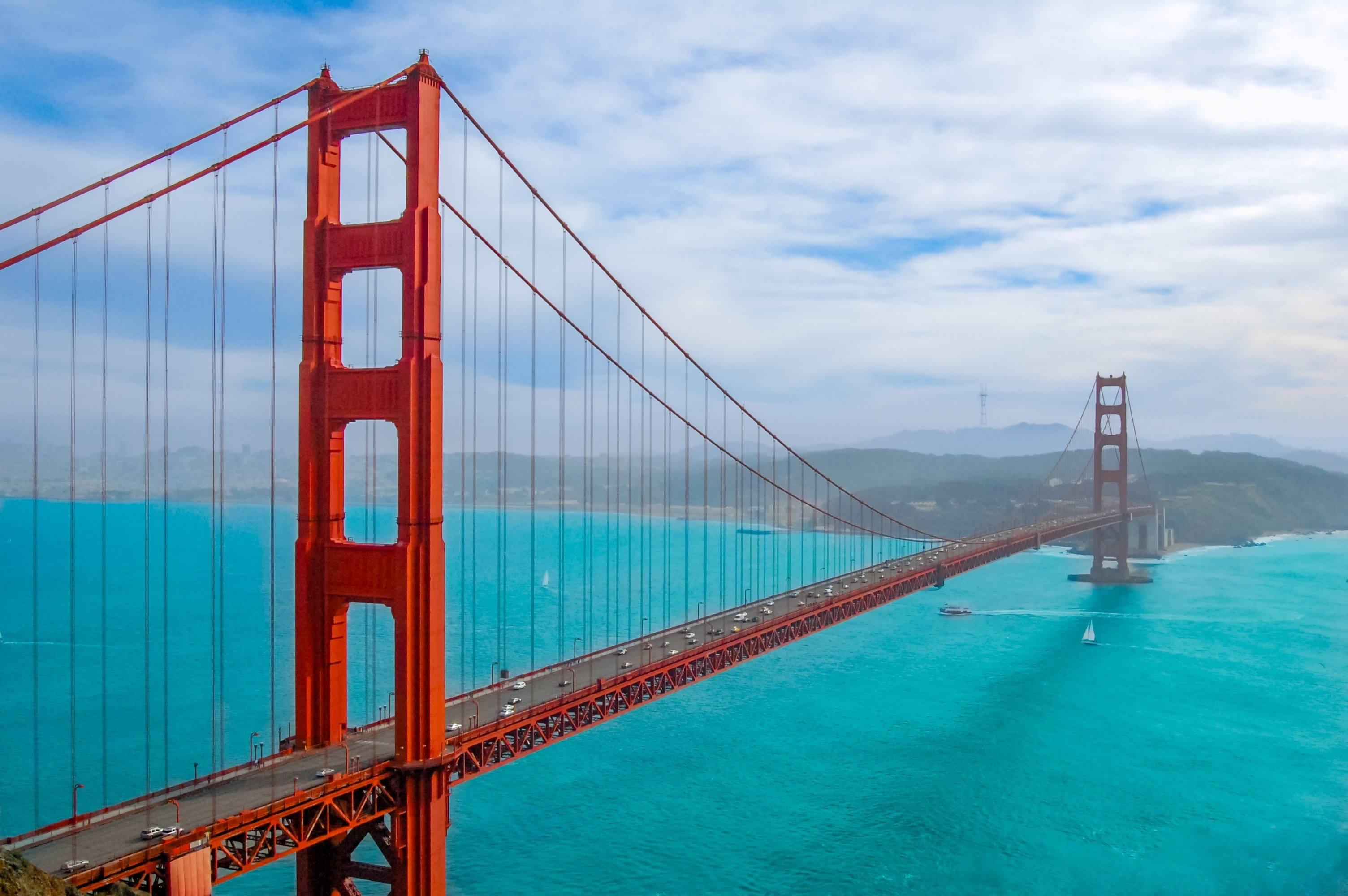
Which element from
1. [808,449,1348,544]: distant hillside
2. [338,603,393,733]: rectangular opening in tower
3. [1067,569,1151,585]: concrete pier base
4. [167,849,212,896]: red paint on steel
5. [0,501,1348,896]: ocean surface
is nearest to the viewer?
[167,849,212,896]: red paint on steel

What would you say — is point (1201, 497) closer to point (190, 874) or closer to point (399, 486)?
point (399, 486)

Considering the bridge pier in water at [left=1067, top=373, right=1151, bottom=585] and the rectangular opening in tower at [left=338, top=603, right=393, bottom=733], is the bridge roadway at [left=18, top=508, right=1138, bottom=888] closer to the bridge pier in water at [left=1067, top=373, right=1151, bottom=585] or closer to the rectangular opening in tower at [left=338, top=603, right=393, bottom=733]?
the rectangular opening in tower at [left=338, top=603, right=393, bottom=733]

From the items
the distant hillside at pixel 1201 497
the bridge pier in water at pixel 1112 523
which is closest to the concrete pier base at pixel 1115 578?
the bridge pier in water at pixel 1112 523

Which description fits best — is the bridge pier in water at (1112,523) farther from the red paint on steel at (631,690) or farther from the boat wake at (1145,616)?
the red paint on steel at (631,690)

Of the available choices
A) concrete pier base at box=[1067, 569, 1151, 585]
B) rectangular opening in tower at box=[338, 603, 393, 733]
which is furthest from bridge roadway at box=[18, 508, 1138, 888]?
concrete pier base at box=[1067, 569, 1151, 585]

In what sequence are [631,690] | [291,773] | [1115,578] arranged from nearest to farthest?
[291,773] < [631,690] < [1115,578]

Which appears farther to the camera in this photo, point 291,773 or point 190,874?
point 291,773

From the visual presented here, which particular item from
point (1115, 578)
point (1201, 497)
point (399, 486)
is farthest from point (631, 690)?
point (1201, 497)
